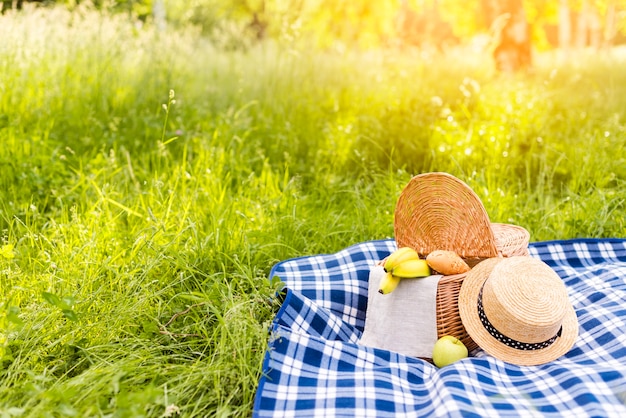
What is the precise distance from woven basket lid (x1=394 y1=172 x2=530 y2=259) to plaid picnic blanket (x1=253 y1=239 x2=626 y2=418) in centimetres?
31

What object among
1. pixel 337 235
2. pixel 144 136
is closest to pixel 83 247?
pixel 337 235

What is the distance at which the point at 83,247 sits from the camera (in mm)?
3162

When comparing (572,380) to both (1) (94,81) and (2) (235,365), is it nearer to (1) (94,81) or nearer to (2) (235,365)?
(2) (235,365)

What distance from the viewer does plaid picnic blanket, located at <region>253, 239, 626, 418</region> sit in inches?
96.1

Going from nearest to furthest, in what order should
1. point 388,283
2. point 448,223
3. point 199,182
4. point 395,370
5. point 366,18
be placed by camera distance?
point 395,370, point 388,283, point 448,223, point 199,182, point 366,18

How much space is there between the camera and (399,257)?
3.08 metres

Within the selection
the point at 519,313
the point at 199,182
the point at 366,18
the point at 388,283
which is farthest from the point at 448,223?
the point at 366,18

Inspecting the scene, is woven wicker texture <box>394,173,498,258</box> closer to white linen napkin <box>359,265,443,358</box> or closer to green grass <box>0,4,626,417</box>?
white linen napkin <box>359,265,443,358</box>

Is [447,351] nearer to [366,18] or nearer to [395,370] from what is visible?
[395,370]

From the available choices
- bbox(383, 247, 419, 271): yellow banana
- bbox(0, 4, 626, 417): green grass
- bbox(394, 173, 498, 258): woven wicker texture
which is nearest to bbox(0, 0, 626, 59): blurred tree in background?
bbox(0, 4, 626, 417): green grass

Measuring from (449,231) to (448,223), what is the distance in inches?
1.7

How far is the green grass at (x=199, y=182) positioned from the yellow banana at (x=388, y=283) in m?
0.51

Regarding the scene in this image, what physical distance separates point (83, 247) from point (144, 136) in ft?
6.95

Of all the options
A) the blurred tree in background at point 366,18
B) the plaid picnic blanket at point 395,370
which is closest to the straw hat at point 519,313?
the plaid picnic blanket at point 395,370
